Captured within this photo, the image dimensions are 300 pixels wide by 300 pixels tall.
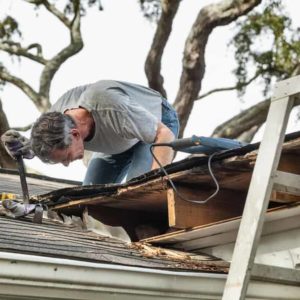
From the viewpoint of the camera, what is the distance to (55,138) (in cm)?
409

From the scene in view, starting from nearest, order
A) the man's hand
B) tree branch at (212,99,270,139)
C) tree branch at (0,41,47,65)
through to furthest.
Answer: the man's hand < tree branch at (212,99,270,139) < tree branch at (0,41,47,65)

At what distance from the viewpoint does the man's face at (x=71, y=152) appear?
13.7 feet

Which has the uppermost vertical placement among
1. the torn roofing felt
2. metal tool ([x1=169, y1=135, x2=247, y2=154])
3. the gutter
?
metal tool ([x1=169, y1=135, x2=247, y2=154])

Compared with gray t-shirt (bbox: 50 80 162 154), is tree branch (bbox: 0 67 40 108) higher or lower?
higher

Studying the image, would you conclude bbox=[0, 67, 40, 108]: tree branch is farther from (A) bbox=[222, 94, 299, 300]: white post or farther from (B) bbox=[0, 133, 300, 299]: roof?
(A) bbox=[222, 94, 299, 300]: white post

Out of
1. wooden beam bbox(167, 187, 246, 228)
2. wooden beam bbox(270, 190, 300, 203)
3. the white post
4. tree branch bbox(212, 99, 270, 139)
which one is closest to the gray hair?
wooden beam bbox(167, 187, 246, 228)

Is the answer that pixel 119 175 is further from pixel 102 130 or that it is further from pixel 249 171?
pixel 249 171

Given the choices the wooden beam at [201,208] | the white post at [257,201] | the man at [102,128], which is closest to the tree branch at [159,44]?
the man at [102,128]

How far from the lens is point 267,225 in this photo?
11.4 feet

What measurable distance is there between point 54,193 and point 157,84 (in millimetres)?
7974

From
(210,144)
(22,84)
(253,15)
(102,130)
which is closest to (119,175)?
(102,130)

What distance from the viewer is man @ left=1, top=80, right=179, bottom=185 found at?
13.5 feet

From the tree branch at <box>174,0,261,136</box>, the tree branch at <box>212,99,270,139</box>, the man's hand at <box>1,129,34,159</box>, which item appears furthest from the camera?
the tree branch at <box>212,99,270,139</box>

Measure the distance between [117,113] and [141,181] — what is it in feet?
2.28
